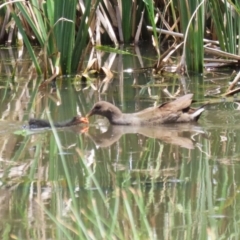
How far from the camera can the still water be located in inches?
128

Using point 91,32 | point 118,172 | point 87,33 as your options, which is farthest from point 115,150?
point 91,32

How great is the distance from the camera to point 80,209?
352 centimetres

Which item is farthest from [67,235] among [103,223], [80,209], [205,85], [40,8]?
[40,8]

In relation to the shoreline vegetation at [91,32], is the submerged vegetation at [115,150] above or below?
below

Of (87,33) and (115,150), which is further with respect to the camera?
(87,33)

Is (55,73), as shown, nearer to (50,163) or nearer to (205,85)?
(205,85)

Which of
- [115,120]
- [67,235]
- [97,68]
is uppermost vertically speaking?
[97,68]

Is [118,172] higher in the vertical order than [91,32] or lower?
lower

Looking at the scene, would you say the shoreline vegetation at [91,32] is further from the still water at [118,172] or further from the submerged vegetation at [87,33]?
the still water at [118,172]

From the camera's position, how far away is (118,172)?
4.21m

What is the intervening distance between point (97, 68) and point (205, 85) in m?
1.27

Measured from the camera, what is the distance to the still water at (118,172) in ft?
10.7

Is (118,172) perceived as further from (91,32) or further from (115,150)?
(91,32)

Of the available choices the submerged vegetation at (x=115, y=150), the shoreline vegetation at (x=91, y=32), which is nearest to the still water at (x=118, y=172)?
the submerged vegetation at (x=115, y=150)
